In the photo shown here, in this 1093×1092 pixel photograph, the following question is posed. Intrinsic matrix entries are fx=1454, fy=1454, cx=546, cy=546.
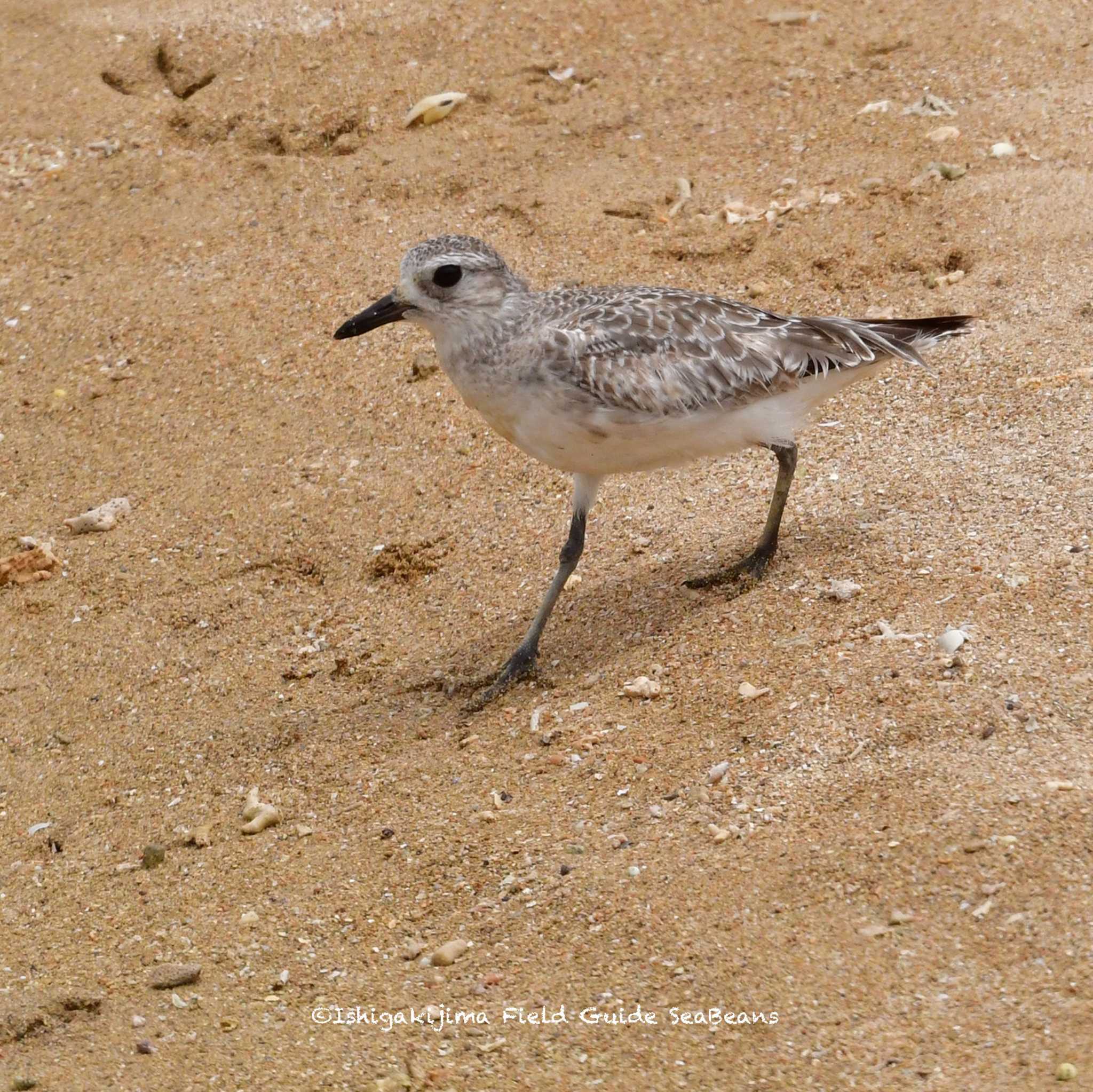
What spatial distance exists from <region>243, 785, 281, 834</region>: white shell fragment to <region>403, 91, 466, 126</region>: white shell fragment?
15.9ft

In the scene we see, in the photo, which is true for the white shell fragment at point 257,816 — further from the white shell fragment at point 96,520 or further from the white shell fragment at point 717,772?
the white shell fragment at point 96,520

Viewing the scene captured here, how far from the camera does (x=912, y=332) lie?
5824mm

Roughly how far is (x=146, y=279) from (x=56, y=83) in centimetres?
201

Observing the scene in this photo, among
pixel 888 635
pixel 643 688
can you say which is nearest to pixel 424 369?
pixel 643 688

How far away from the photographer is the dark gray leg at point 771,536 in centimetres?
551

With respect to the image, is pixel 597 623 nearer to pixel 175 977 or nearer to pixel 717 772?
pixel 717 772

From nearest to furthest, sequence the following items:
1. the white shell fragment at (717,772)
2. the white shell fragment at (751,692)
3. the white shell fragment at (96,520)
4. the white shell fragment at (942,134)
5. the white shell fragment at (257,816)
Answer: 1. the white shell fragment at (717,772)
2. the white shell fragment at (751,692)
3. the white shell fragment at (257,816)
4. the white shell fragment at (96,520)
5. the white shell fragment at (942,134)

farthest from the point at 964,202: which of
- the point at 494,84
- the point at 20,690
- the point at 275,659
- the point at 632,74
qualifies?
the point at 20,690

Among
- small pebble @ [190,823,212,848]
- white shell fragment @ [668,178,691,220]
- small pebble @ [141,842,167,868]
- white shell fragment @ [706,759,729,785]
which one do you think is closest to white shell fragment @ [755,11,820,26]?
white shell fragment @ [668,178,691,220]

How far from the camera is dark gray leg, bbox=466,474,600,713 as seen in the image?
17.6ft

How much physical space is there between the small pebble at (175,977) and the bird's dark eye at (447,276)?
8.21 ft

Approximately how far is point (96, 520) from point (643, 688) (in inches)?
116

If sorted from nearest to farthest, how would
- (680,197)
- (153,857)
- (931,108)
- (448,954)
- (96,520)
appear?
(448,954)
(153,857)
(96,520)
(680,197)
(931,108)

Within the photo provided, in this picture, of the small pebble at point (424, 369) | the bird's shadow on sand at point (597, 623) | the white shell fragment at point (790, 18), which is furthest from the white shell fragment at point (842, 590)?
the white shell fragment at point (790, 18)
